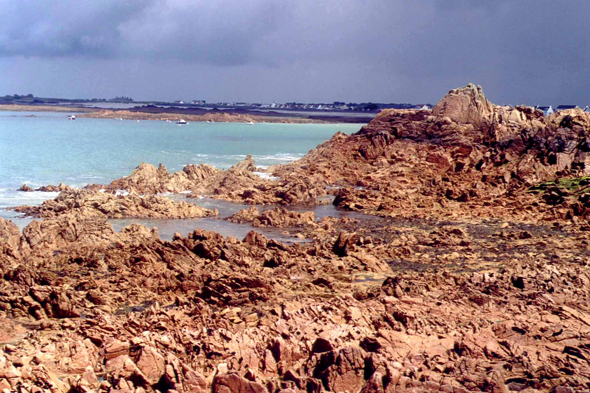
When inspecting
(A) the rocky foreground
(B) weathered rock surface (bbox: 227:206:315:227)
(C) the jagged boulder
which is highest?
(C) the jagged boulder

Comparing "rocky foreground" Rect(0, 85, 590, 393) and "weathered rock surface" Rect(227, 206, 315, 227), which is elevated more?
"rocky foreground" Rect(0, 85, 590, 393)

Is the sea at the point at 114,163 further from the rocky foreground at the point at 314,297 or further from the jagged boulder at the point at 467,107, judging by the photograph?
the jagged boulder at the point at 467,107

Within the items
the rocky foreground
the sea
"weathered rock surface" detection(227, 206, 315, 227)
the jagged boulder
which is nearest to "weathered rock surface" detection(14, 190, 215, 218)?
the rocky foreground

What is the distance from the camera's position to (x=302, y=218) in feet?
71.8

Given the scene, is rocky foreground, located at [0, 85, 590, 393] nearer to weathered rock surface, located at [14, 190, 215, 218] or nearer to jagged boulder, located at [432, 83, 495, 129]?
weathered rock surface, located at [14, 190, 215, 218]

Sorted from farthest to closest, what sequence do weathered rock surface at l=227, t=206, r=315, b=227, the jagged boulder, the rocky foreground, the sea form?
the jagged boulder < the sea < weathered rock surface at l=227, t=206, r=315, b=227 < the rocky foreground

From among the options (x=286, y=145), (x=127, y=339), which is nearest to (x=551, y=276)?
(x=127, y=339)

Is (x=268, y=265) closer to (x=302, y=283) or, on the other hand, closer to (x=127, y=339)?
(x=302, y=283)

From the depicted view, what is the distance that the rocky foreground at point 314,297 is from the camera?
26.7ft

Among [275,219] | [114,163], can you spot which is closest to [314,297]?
[275,219]

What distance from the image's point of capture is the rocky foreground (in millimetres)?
8141

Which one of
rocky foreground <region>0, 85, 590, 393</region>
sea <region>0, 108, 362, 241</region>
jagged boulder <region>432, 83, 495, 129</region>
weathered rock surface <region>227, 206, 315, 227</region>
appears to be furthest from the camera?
jagged boulder <region>432, 83, 495, 129</region>

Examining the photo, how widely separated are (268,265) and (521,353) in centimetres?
751

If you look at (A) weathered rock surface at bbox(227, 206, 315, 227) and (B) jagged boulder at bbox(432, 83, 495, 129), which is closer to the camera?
(A) weathered rock surface at bbox(227, 206, 315, 227)
